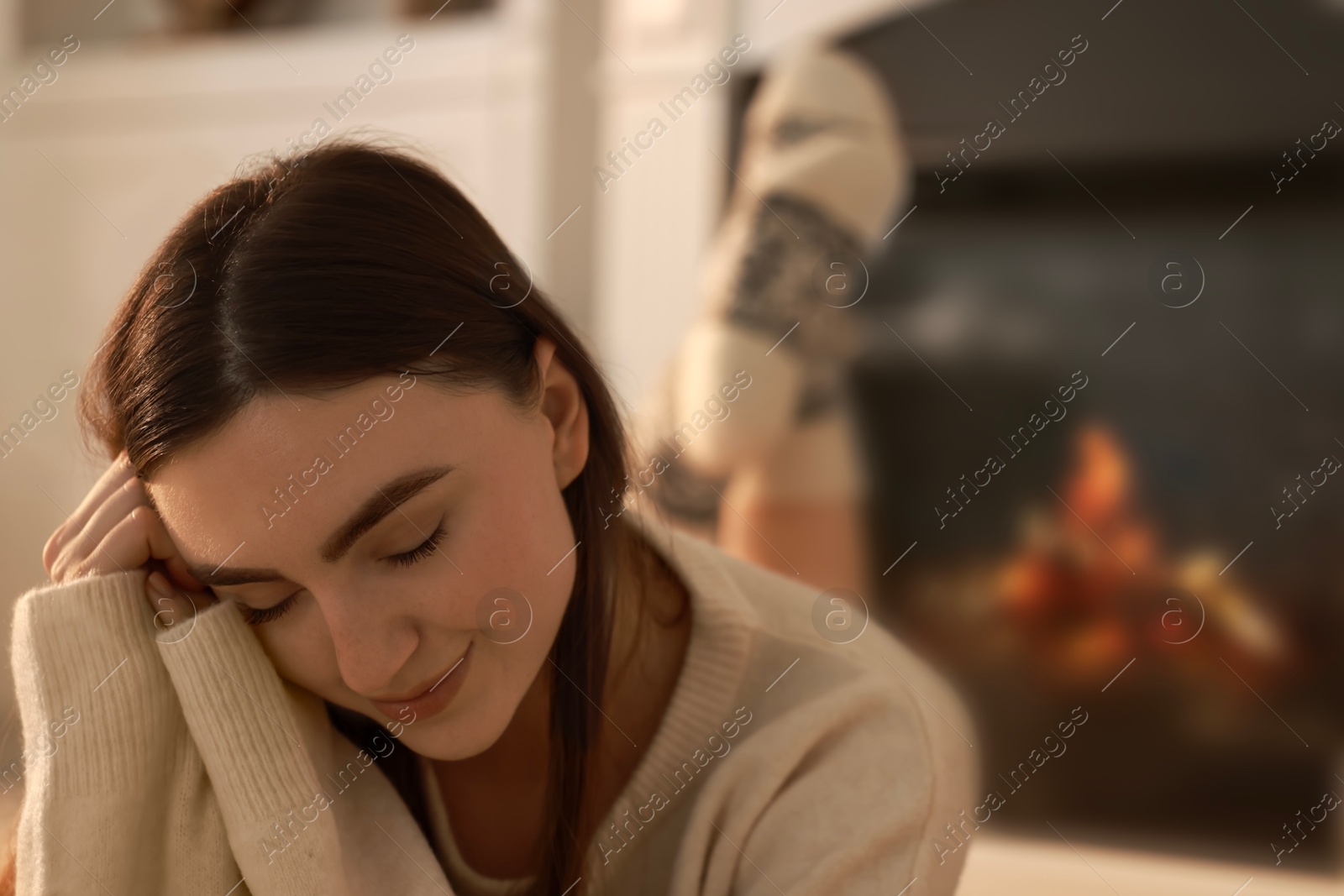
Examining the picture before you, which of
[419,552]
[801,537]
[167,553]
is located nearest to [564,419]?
[419,552]

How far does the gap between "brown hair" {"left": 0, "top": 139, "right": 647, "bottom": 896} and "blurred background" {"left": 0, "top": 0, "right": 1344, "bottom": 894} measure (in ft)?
3.02

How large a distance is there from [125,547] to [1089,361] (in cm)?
143

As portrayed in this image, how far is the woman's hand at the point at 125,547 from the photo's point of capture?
66 cm

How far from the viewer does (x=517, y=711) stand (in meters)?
0.79

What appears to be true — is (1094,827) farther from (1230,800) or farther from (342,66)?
(342,66)

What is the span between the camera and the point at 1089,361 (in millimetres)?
1697

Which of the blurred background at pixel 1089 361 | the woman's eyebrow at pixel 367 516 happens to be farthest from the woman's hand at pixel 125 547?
the blurred background at pixel 1089 361

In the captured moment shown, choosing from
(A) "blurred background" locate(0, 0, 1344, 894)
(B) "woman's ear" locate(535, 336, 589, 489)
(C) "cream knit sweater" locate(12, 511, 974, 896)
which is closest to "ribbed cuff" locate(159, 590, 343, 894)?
(C) "cream knit sweater" locate(12, 511, 974, 896)

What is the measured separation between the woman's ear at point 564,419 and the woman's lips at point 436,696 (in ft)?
0.40

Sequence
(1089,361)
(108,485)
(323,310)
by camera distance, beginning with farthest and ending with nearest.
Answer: (1089,361), (108,485), (323,310)

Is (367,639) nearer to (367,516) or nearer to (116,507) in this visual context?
(367,516)

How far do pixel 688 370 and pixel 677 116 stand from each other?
0.63 metres

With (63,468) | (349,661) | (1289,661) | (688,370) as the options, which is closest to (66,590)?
(349,661)

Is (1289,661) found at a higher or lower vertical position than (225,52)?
lower
